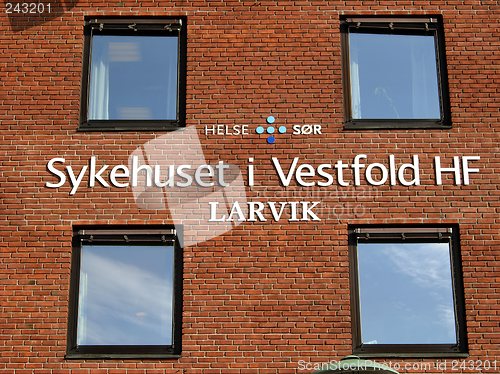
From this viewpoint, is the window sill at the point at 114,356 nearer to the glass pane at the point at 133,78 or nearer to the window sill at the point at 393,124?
the glass pane at the point at 133,78

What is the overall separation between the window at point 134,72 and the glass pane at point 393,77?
9.15 ft

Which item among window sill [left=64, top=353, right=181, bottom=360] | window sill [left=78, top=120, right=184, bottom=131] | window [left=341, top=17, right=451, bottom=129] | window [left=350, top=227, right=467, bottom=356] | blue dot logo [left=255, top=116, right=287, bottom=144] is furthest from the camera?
window [left=341, top=17, right=451, bottom=129]

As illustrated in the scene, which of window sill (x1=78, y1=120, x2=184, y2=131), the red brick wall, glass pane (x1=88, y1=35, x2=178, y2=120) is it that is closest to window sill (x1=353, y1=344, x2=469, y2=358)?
the red brick wall

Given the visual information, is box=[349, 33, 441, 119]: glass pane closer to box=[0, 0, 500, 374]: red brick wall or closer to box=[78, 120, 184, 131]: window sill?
box=[0, 0, 500, 374]: red brick wall

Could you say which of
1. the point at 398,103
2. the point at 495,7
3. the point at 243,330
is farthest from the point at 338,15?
the point at 243,330

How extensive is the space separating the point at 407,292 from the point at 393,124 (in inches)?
100

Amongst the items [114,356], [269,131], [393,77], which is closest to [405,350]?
[269,131]

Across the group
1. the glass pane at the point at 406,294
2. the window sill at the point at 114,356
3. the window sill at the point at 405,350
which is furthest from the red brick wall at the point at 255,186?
the glass pane at the point at 406,294

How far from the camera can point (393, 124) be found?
387 inches

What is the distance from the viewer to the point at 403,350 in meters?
8.94

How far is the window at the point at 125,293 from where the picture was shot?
9047mm

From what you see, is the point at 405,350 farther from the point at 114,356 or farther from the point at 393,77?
the point at 393,77

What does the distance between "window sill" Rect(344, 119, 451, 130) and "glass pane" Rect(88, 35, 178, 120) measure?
2.78 meters

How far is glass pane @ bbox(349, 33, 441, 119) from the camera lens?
10.0 meters
